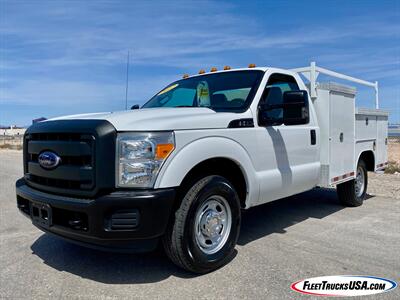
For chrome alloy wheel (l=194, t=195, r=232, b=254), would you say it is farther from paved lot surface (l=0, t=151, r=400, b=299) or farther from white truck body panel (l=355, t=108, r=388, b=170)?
white truck body panel (l=355, t=108, r=388, b=170)

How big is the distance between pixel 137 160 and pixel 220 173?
3.71ft

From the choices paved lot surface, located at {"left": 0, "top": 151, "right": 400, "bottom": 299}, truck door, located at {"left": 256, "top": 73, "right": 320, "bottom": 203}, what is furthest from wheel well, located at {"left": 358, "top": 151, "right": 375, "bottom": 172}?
truck door, located at {"left": 256, "top": 73, "right": 320, "bottom": 203}

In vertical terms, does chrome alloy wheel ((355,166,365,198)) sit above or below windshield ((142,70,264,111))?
below

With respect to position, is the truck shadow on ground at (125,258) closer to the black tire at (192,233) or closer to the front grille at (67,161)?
the black tire at (192,233)

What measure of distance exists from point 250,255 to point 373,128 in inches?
164

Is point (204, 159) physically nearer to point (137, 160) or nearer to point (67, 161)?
point (137, 160)

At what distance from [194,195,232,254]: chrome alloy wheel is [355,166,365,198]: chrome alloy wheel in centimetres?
369

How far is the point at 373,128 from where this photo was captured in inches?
271

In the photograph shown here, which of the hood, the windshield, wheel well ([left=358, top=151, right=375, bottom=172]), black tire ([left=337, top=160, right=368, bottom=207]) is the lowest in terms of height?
black tire ([left=337, top=160, right=368, bottom=207])

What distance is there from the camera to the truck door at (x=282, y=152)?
422cm

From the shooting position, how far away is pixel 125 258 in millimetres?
4051

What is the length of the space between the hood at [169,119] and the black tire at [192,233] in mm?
537

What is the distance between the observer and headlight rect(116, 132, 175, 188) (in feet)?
10.1

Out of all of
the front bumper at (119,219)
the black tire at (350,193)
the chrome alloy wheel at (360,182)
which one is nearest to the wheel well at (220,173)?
the front bumper at (119,219)
